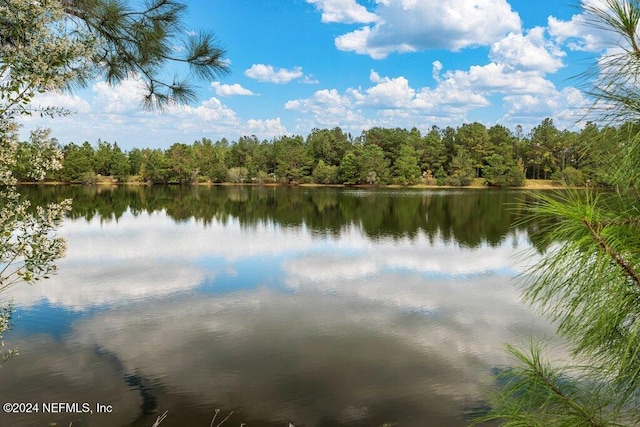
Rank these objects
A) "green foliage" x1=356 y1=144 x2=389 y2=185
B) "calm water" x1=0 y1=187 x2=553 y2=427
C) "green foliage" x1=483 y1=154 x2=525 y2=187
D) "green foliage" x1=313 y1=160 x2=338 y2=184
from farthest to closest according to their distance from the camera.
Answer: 1. "green foliage" x1=313 y1=160 x2=338 y2=184
2. "green foliage" x1=356 y1=144 x2=389 y2=185
3. "green foliage" x1=483 y1=154 x2=525 y2=187
4. "calm water" x1=0 y1=187 x2=553 y2=427

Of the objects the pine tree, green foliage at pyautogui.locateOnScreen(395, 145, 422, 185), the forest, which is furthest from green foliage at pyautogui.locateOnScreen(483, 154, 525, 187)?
the pine tree

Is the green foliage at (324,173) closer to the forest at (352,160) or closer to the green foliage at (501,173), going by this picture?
the forest at (352,160)

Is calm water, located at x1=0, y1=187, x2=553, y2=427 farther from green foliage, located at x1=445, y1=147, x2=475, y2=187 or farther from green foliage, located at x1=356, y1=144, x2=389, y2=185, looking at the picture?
green foliage, located at x1=356, y1=144, x2=389, y2=185

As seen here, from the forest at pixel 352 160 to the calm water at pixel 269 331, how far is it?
146ft

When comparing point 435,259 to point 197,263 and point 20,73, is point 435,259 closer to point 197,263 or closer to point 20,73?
point 197,263

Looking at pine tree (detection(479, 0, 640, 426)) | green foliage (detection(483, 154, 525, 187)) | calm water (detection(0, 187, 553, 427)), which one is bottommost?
calm water (detection(0, 187, 553, 427))

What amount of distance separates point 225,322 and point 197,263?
6.18 m

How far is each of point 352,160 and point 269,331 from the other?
55117 mm

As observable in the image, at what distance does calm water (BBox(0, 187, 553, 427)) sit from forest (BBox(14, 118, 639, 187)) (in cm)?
4445

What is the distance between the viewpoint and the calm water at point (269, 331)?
625 centimetres

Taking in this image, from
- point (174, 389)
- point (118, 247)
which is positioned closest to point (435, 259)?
point (174, 389)

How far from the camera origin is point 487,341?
334 inches

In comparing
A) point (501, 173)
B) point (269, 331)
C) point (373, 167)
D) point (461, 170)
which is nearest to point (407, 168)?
point (373, 167)

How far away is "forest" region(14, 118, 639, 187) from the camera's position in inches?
2355
